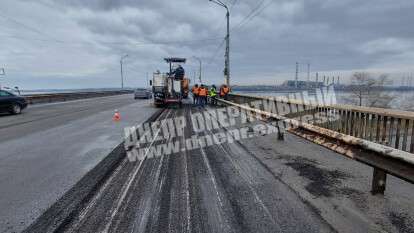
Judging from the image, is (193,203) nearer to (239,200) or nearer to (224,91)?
(239,200)

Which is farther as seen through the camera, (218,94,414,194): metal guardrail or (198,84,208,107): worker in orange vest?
(198,84,208,107): worker in orange vest

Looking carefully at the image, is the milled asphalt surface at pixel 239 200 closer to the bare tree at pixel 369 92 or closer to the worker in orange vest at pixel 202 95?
the worker in orange vest at pixel 202 95

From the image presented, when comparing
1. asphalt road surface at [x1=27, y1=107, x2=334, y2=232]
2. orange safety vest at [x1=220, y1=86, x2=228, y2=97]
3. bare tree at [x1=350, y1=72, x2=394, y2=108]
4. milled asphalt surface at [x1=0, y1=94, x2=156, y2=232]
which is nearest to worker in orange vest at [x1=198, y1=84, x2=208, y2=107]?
orange safety vest at [x1=220, y1=86, x2=228, y2=97]

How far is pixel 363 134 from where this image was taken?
19.3 ft

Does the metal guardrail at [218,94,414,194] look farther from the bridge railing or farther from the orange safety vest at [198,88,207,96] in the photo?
the orange safety vest at [198,88,207,96]

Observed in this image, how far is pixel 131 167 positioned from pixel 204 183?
5.98 ft

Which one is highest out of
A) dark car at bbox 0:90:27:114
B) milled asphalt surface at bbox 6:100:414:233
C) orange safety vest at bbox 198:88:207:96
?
orange safety vest at bbox 198:88:207:96

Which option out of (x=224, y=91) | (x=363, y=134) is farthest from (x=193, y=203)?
(x=224, y=91)

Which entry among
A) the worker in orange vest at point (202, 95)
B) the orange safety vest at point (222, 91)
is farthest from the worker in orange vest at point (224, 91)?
the worker in orange vest at point (202, 95)

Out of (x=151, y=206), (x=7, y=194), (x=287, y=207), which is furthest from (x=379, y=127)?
(x=7, y=194)

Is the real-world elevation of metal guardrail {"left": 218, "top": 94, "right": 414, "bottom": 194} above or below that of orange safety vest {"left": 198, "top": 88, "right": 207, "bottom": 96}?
below

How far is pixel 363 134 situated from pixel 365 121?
0.29 meters

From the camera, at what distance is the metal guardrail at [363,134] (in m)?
3.59

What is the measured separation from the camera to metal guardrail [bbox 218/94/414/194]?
3.59 metres
